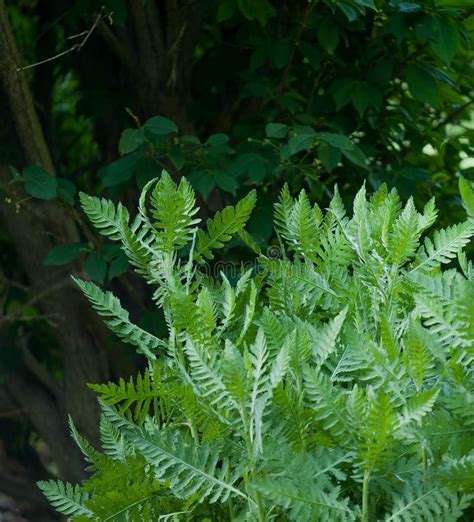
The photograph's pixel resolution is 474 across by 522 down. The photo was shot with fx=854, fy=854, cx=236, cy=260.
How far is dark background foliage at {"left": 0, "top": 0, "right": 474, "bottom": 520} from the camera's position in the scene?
7.64ft

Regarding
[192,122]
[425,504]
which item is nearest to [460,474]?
[425,504]

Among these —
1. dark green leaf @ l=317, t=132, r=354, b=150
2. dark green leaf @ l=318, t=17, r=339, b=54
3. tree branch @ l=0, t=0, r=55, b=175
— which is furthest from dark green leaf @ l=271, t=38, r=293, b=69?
tree branch @ l=0, t=0, r=55, b=175

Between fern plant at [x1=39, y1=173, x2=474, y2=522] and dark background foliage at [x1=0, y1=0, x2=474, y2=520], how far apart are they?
42.2 inches

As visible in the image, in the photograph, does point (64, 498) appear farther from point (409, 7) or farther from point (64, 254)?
point (409, 7)

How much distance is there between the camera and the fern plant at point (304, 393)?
875 millimetres

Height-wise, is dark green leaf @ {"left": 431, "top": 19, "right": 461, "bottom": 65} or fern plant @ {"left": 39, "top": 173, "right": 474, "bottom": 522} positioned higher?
fern plant @ {"left": 39, "top": 173, "right": 474, "bottom": 522}

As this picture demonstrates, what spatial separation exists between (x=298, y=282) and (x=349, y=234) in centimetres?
10

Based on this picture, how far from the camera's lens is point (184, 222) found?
109cm

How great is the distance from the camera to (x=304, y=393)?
100 cm

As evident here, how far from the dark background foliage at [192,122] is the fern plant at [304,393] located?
1.07 m

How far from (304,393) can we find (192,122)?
2.18 meters

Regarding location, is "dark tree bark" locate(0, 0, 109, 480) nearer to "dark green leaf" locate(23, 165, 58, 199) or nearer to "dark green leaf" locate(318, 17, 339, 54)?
"dark green leaf" locate(23, 165, 58, 199)

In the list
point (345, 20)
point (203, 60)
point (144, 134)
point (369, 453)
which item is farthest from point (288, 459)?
point (203, 60)

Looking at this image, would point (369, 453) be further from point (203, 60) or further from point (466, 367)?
point (203, 60)
